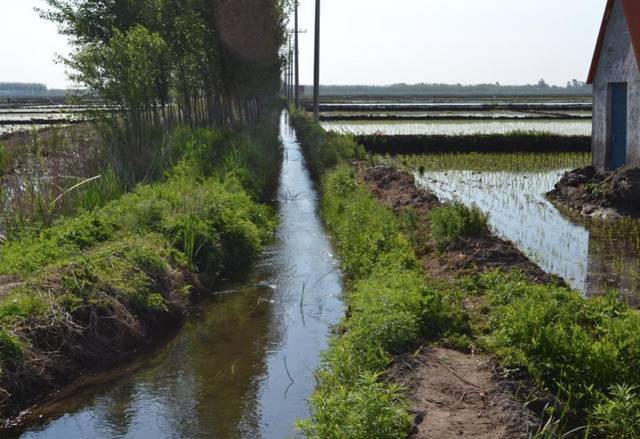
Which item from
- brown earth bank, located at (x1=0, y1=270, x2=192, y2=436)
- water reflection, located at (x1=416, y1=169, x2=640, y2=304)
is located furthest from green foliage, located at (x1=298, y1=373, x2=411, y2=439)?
water reflection, located at (x1=416, y1=169, x2=640, y2=304)

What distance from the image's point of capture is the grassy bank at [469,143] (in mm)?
26844

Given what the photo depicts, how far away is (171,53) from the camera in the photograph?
71.3 ft

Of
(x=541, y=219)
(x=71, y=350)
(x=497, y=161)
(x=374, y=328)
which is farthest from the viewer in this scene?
(x=497, y=161)

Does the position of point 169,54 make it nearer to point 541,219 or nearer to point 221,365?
point 541,219

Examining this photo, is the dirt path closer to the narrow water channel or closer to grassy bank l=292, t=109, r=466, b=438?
grassy bank l=292, t=109, r=466, b=438

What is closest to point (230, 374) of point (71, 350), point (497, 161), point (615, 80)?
point (71, 350)

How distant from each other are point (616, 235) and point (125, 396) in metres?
9.40

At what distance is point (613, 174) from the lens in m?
16.4

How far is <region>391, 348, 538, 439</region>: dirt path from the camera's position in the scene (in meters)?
4.86

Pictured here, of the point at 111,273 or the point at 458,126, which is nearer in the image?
the point at 111,273

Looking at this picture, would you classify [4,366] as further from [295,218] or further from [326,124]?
[326,124]

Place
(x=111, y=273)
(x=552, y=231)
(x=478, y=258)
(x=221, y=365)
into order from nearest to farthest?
(x=221, y=365) → (x=111, y=273) → (x=478, y=258) → (x=552, y=231)

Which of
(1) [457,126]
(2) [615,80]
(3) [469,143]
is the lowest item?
(3) [469,143]

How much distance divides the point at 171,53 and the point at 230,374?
53.0 feet
